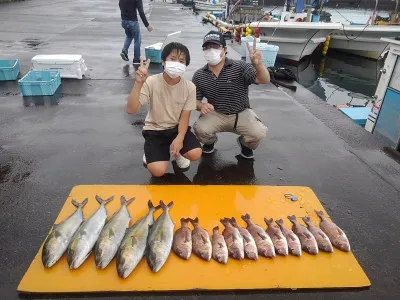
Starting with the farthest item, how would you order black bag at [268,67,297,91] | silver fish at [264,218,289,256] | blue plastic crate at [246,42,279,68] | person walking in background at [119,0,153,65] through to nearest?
blue plastic crate at [246,42,279,68], black bag at [268,67,297,91], person walking in background at [119,0,153,65], silver fish at [264,218,289,256]

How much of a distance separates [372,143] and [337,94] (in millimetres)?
12084

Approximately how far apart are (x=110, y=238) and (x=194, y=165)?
6.46 ft

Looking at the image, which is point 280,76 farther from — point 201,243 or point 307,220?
point 201,243

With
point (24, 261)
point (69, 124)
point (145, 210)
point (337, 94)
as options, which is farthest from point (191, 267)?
point (337, 94)

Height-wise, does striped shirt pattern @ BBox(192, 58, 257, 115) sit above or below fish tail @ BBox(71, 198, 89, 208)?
above

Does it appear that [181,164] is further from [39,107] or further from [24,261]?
[39,107]

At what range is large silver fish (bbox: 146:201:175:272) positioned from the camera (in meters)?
2.61

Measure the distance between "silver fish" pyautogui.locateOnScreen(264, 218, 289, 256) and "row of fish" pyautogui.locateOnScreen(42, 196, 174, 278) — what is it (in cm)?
101

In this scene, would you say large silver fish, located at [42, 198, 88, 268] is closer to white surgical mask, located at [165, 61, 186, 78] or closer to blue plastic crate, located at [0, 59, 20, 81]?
white surgical mask, located at [165, 61, 186, 78]

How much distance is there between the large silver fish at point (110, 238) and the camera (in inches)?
102

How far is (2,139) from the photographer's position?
495 cm

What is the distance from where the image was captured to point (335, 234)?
3.03 meters

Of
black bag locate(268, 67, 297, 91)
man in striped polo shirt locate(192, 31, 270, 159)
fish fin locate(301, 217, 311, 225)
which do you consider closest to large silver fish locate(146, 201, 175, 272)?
fish fin locate(301, 217, 311, 225)

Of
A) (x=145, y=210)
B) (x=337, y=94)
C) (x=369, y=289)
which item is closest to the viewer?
(x=369, y=289)
